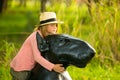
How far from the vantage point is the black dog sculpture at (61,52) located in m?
4.94

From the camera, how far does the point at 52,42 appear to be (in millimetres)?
5188

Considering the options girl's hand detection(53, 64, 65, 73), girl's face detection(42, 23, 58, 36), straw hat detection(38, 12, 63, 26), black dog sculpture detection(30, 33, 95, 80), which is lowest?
girl's hand detection(53, 64, 65, 73)

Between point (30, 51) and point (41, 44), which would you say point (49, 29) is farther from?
point (30, 51)

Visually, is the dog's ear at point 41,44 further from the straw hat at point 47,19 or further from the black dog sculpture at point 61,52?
the straw hat at point 47,19

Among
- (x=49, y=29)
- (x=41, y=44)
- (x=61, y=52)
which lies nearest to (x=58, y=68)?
(x=61, y=52)

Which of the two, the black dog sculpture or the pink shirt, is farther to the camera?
the pink shirt

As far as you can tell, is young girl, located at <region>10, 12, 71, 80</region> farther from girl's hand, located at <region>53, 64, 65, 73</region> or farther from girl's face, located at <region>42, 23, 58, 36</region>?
girl's hand, located at <region>53, 64, 65, 73</region>

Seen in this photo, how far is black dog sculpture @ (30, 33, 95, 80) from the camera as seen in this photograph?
195 inches

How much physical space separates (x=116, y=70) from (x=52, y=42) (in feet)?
10.1

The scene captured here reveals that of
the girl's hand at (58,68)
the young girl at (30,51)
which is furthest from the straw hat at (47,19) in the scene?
the girl's hand at (58,68)

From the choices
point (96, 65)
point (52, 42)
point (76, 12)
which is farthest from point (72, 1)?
point (52, 42)

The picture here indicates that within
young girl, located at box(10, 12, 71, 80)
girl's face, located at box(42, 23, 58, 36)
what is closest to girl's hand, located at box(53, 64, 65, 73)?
young girl, located at box(10, 12, 71, 80)

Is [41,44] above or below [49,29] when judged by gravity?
below

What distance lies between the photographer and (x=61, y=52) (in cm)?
507
